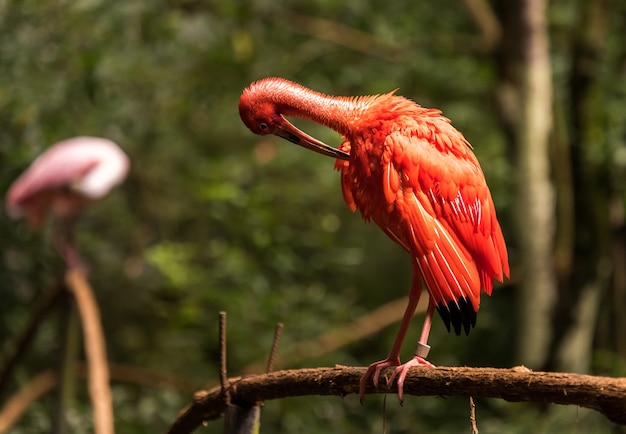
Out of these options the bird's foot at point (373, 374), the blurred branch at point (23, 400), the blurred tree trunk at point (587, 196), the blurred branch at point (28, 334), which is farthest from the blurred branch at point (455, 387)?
the blurred tree trunk at point (587, 196)

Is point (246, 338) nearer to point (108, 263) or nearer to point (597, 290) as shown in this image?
point (108, 263)

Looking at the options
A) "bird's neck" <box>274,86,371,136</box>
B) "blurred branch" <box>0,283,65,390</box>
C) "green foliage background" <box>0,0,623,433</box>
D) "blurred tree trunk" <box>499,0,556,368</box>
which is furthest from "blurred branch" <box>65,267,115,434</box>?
"blurred tree trunk" <box>499,0,556,368</box>

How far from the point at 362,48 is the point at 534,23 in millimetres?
1103

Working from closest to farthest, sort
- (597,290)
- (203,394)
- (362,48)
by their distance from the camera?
(203,394)
(597,290)
(362,48)

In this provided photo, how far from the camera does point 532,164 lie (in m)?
6.13

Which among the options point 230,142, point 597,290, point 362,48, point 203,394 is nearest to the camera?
point 203,394

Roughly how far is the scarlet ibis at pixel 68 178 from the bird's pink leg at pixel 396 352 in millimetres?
4420

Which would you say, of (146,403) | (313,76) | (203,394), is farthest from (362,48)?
(203,394)

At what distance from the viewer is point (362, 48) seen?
22.0 ft

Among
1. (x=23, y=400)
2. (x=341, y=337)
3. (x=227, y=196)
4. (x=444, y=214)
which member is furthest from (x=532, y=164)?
(x=444, y=214)

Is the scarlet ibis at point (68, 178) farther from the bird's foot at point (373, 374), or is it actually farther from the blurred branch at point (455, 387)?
the bird's foot at point (373, 374)

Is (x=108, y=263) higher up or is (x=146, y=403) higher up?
(x=108, y=263)

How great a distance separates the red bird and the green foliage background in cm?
339

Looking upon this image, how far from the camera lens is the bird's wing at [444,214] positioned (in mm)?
2012
